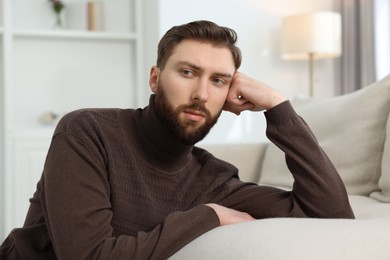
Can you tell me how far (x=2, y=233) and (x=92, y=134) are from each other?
9.89 feet

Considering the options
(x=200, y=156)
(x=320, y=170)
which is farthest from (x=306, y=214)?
(x=200, y=156)

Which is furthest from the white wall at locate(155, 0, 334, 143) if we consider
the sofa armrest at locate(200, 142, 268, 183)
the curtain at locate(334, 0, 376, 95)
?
the sofa armrest at locate(200, 142, 268, 183)

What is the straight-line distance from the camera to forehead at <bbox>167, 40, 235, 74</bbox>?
1426 mm

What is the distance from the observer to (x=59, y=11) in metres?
4.18

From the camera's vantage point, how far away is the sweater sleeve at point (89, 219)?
1.15m

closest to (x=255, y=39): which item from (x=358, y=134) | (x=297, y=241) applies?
(x=358, y=134)

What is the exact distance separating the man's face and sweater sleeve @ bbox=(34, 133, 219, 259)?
0.24m

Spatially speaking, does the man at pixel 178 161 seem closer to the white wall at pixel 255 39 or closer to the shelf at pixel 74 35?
the white wall at pixel 255 39

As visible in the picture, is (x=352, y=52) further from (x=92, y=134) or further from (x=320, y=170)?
(x=92, y=134)

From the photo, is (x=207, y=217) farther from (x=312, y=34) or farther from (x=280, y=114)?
(x=312, y=34)

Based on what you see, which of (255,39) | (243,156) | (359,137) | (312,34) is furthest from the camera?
(255,39)

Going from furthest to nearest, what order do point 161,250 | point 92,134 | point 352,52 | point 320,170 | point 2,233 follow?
point 352,52 → point 2,233 → point 320,170 → point 92,134 → point 161,250

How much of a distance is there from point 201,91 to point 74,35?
290cm

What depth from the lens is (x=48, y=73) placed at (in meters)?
4.21
